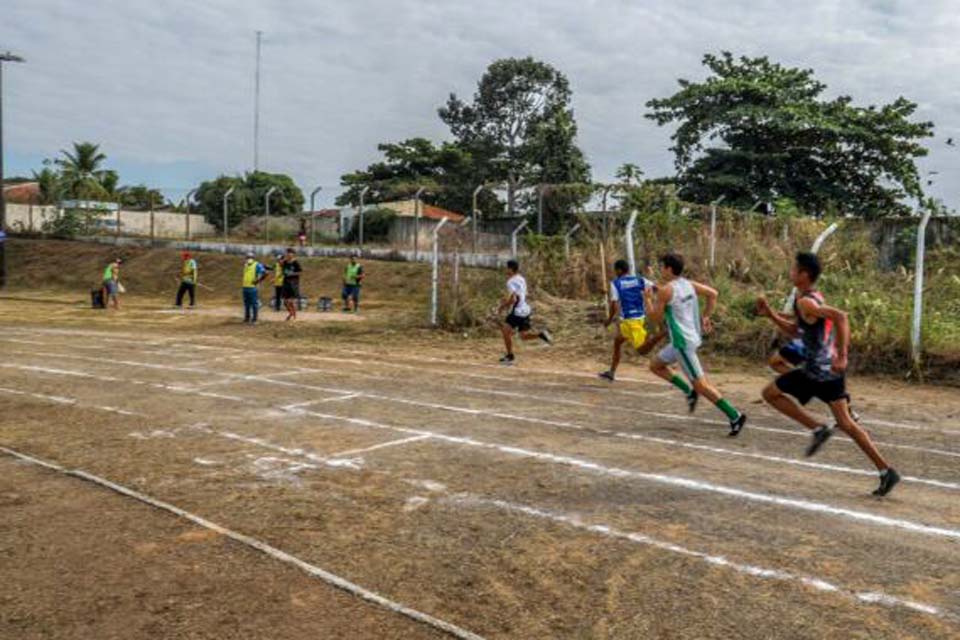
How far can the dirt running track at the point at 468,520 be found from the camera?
3906mm

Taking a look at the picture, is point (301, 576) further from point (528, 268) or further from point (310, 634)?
point (528, 268)

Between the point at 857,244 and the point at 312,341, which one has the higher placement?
the point at 857,244

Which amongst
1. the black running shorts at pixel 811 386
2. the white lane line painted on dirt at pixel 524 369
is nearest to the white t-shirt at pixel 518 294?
the white lane line painted on dirt at pixel 524 369

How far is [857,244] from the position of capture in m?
16.9

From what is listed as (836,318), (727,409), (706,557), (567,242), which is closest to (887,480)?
(836,318)

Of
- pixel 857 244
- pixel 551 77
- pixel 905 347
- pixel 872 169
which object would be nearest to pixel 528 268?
pixel 857 244

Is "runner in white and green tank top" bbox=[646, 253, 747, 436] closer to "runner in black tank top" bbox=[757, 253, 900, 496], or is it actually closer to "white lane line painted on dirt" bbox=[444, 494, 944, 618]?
"runner in black tank top" bbox=[757, 253, 900, 496]

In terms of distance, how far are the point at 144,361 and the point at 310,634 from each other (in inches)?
419

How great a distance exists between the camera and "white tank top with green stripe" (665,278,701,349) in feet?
27.2

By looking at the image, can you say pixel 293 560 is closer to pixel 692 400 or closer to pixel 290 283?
pixel 692 400

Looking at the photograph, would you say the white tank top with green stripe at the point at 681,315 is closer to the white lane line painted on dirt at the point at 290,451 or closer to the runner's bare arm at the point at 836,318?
the runner's bare arm at the point at 836,318

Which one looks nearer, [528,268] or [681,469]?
[681,469]

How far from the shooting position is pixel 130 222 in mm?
39531

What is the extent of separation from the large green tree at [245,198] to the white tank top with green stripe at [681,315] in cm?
2830
